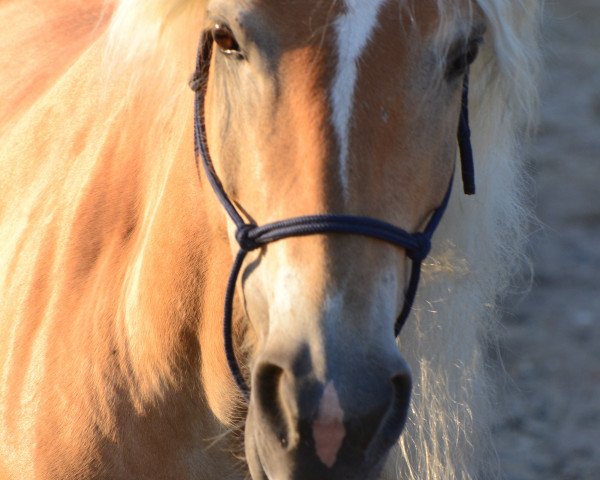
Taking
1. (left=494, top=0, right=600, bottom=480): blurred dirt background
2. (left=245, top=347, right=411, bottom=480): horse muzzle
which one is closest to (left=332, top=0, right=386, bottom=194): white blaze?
(left=245, top=347, right=411, bottom=480): horse muzzle

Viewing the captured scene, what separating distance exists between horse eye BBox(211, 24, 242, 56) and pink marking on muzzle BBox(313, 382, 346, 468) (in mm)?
537

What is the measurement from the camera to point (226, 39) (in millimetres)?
1450

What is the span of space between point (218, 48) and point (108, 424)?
2.29 feet

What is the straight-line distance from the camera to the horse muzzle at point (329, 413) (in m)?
1.25

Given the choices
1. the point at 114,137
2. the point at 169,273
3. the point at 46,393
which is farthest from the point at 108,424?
the point at 114,137

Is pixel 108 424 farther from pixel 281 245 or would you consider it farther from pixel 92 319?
pixel 281 245

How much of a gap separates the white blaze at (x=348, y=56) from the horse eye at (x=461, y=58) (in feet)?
0.49

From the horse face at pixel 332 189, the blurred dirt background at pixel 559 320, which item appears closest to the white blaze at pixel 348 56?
the horse face at pixel 332 189

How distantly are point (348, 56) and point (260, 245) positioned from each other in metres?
0.30

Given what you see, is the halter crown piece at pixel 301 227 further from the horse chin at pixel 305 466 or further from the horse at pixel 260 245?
the horse chin at pixel 305 466

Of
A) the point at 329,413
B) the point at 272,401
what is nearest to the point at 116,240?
the point at 272,401

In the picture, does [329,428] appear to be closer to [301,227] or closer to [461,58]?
[301,227]

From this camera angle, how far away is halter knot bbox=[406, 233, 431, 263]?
141cm

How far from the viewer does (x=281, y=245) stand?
1343mm
